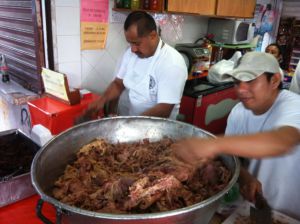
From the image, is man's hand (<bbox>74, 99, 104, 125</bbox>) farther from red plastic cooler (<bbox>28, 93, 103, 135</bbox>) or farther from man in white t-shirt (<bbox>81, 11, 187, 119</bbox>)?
red plastic cooler (<bbox>28, 93, 103, 135</bbox>)

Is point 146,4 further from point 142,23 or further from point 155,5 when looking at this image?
point 142,23

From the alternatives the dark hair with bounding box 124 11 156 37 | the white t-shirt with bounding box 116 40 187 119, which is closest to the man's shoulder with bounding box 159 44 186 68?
the white t-shirt with bounding box 116 40 187 119

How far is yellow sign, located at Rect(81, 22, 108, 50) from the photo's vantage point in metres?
2.66

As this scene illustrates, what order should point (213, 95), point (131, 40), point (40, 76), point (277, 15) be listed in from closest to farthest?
point (131, 40) → point (40, 76) → point (213, 95) → point (277, 15)

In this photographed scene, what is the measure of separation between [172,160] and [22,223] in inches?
30.1

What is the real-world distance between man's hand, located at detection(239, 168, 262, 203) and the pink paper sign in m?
2.07

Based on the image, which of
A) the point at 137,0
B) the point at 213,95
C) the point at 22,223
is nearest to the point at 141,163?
the point at 22,223

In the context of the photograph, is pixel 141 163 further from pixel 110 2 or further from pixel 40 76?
pixel 110 2

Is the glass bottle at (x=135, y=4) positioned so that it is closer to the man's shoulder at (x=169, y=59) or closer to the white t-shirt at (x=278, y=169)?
the man's shoulder at (x=169, y=59)

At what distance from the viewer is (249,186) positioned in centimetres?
121

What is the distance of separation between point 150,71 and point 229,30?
2578 mm

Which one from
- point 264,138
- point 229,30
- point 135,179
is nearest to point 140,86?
point 135,179

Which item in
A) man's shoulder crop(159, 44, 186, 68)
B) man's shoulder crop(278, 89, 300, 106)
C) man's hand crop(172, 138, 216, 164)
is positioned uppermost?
man's shoulder crop(159, 44, 186, 68)

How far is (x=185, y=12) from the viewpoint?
297cm
